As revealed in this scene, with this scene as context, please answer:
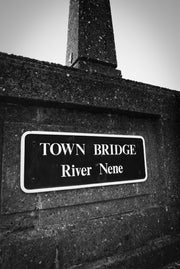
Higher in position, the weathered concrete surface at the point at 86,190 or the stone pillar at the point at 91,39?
the stone pillar at the point at 91,39

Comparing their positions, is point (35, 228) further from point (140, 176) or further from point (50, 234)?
point (140, 176)

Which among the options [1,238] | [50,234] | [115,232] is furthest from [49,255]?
[115,232]

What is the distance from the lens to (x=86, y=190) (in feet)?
5.22

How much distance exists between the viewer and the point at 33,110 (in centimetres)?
149

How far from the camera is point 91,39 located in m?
2.06

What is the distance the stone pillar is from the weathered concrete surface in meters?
0.39

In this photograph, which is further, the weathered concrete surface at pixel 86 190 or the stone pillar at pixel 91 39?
the stone pillar at pixel 91 39

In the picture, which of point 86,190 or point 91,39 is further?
point 91,39

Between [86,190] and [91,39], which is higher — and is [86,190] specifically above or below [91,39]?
below

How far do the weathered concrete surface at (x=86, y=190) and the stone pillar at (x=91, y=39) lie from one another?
39cm

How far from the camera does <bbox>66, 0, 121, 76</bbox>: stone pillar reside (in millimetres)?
2008

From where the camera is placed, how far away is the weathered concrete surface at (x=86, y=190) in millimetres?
1333

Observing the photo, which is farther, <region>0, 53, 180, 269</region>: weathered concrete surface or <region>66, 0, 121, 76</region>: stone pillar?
<region>66, 0, 121, 76</region>: stone pillar

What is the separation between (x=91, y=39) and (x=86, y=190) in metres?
1.68
